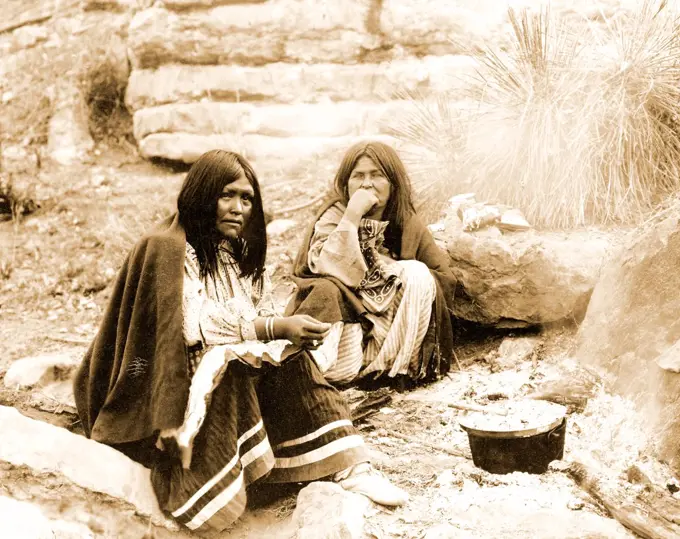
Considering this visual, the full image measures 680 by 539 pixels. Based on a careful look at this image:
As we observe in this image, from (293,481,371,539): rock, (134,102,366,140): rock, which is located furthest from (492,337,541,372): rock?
(134,102,366,140): rock

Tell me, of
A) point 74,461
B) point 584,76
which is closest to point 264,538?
point 74,461

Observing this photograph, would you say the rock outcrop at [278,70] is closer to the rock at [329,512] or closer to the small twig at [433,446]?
the small twig at [433,446]

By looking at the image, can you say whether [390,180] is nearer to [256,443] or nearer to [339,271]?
[339,271]

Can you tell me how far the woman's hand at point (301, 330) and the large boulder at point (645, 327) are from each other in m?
1.46

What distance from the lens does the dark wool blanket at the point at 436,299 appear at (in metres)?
4.10

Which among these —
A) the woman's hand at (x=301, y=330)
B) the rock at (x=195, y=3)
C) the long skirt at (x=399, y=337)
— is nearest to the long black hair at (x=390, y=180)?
the long skirt at (x=399, y=337)

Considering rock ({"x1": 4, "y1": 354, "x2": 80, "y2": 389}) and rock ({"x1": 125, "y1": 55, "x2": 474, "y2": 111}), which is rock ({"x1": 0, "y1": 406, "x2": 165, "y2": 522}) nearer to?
rock ({"x1": 4, "y1": 354, "x2": 80, "y2": 389})

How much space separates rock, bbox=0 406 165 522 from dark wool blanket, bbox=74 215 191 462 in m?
0.10

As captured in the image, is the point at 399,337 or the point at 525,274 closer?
the point at 399,337

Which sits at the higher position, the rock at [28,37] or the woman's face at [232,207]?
the rock at [28,37]

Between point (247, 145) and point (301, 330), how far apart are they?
4.56 metres

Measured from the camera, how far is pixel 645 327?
3.60m

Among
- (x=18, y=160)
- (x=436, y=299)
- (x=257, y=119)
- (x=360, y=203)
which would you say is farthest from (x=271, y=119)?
(x=436, y=299)

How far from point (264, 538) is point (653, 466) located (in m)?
1.54
